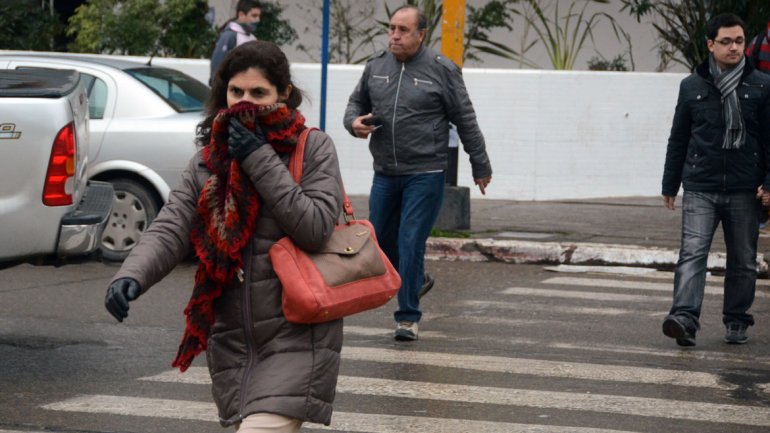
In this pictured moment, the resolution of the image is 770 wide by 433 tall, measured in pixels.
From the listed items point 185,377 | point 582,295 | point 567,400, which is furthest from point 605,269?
point 185,377

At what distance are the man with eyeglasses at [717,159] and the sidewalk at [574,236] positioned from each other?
11.0ft

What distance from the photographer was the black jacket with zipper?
7707 mm

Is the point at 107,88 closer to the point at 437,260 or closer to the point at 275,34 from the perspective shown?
the point at 437,260

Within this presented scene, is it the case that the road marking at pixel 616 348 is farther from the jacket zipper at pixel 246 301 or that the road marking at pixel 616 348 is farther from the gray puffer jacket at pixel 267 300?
the jacket zipper at pixel 246 301

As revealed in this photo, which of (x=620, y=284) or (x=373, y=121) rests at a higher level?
(x=373, y=121)

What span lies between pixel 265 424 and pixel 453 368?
338 centimetres

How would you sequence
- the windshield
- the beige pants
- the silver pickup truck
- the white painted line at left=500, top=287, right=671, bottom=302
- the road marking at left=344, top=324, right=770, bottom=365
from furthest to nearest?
1. the windshield
2. the white painted line at left=500, top=287, right=671, bottom=302
3. the road marking at left=344, top=324, right=770, bottom=365
4. the silver pickup truck
5. the beige pants

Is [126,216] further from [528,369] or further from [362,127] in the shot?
[528,369]

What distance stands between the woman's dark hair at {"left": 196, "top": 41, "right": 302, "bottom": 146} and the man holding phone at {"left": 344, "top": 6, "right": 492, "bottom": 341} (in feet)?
12.1

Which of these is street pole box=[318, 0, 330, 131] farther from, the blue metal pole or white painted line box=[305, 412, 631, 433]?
white painted line box=[305, 412, 631, 433]

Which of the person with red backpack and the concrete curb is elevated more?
the person with red backpack

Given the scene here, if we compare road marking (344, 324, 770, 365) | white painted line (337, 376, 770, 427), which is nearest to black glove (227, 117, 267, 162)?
white painted line (337, 376, 770, 427)

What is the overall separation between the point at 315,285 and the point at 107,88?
25.0ft

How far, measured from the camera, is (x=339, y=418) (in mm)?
6059
